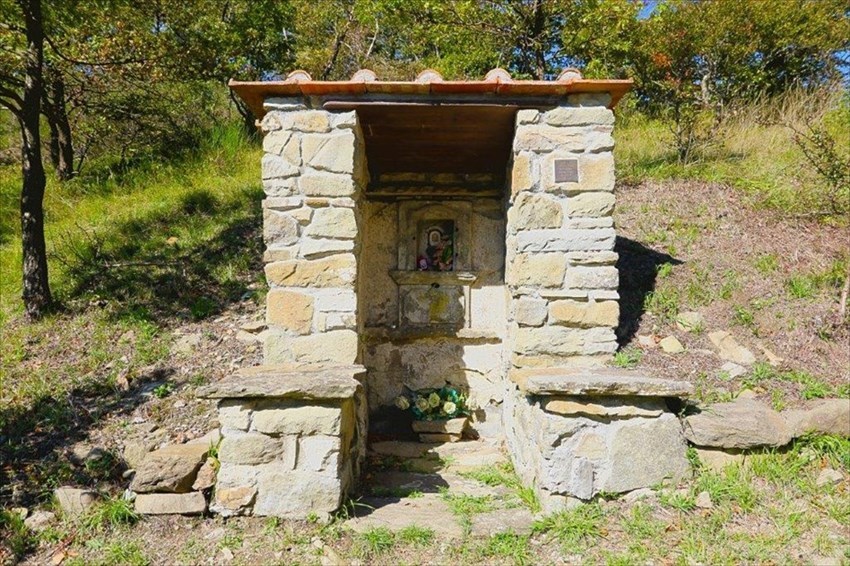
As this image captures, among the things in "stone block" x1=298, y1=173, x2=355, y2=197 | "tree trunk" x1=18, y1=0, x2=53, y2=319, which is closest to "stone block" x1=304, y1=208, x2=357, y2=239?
"stone block" x1=298, y1=173, x2=355, y2=197

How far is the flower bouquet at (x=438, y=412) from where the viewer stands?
185 inches

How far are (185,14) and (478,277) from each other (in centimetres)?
582

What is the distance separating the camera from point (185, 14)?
738 centimetres

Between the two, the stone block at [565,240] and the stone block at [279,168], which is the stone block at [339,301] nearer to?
the stone block at [279,168]

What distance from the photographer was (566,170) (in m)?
3.73

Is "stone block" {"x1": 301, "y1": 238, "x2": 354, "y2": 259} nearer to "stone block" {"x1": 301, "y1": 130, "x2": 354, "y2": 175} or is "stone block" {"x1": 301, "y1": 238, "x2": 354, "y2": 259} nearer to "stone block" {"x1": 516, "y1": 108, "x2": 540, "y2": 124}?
"stone block" {"x1": 301, "y1": 130, "x2": 354, "y2": 175}

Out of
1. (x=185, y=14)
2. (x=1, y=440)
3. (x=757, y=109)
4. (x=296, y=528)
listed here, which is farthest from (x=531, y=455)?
(x=757, y=109)

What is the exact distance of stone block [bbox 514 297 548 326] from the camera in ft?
12.5

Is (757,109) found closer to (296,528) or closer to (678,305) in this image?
(678,305)

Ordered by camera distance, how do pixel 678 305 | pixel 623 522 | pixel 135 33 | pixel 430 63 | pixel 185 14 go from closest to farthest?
1. pixel 623 522
2. pixel 678 305
3. pixel 135 33
4. pixel 185 14
5. pixel 430 63

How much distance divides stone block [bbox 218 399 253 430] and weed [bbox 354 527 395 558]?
911 millimetres

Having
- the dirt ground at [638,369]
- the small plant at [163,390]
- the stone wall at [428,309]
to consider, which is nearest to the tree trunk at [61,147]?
the dirt ground at [638,369]

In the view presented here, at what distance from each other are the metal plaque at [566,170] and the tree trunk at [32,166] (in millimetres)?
5068

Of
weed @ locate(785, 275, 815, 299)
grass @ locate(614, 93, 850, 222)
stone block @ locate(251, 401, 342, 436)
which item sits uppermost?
grass @ locate(614, 93, 850, 222)
